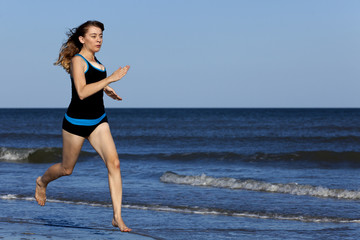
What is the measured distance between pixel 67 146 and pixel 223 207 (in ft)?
13.2

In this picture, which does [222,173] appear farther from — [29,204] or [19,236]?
[19,236]

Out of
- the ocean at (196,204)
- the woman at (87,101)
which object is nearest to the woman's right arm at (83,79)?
the woman at (87,101)

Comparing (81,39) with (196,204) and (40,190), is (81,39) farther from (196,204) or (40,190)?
(196,204)

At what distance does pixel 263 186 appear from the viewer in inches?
463

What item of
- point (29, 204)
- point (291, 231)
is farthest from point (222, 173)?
point (291, 231)

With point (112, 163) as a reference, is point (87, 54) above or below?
above

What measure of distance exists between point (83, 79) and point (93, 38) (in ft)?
1.49

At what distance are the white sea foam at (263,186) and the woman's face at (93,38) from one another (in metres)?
6.62

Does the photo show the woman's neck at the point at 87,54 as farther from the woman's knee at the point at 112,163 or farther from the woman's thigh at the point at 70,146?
the woman's knee at the point at 112,163

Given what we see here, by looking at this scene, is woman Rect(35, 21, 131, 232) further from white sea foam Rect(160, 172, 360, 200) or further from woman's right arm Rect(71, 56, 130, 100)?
white sea foam Rect(160, 172, 360, 200)

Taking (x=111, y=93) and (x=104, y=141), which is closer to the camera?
(x=104, y=141)

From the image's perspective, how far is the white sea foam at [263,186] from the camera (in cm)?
1084

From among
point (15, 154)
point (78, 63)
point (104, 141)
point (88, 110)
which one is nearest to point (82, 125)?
point (88, 110)

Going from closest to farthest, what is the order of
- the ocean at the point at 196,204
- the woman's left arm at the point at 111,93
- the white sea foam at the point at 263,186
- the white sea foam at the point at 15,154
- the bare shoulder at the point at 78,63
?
the bare shoulder at the point at 78,63
the woman's left arm at the point at 111,93
the ocean at the point at 196,204
the white sea foam at the point at 263,186
the white sea foam at the point at 15,154
